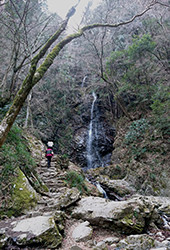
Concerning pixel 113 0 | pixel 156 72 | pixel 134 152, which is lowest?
pixel 134 152

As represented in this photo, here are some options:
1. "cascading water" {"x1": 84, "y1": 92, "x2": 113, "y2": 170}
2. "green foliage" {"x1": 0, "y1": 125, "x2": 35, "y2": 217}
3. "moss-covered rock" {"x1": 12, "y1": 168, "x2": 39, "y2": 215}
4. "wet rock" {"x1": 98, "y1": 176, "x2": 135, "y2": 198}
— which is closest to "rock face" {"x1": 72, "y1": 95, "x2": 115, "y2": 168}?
"cascading water" {"x1": 84, "y1": 92, "x2": 113, "y2": 170}

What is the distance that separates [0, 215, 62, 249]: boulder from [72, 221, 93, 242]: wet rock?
49 cm

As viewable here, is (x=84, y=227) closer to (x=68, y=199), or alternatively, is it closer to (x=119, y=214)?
(x=119, y=214)

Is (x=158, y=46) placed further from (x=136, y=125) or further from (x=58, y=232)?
(x=58, y=232)

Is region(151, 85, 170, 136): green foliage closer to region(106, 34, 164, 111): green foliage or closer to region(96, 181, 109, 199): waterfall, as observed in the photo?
region(106, 34, 164, 111): green foliage

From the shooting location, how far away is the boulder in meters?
2.76

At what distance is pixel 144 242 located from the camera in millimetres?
3037

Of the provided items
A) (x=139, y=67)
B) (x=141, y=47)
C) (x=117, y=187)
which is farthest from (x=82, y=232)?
(x=141, y=47)

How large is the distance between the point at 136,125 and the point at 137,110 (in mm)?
3060

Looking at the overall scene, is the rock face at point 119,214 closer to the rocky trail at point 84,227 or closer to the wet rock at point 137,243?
the rocky trail at point 84,227

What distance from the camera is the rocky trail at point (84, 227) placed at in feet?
9.53

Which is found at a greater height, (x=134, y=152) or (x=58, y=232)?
(x=58, y=232)

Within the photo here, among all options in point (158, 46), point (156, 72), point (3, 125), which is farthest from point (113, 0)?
point (3, 125)

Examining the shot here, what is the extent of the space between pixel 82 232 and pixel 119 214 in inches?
40.2
